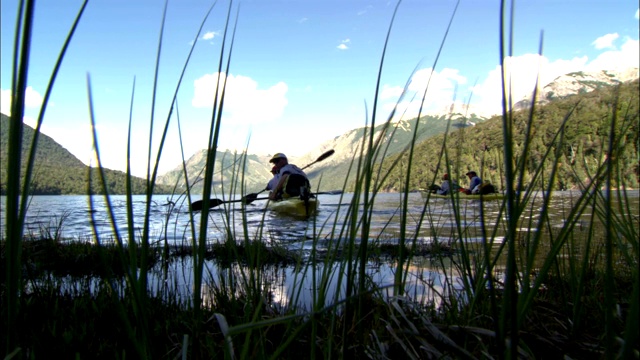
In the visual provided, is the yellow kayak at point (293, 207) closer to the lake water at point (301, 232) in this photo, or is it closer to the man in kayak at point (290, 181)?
the lake water at point (301, 232)

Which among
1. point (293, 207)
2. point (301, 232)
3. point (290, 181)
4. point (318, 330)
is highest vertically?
point (290, 181)

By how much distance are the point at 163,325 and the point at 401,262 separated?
1.40 m

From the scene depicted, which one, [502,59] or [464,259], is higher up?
[502,59]

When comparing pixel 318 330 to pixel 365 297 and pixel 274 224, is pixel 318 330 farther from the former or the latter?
pixel 274 224

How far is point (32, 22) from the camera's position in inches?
17.9

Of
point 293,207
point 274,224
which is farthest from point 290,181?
point 274,224

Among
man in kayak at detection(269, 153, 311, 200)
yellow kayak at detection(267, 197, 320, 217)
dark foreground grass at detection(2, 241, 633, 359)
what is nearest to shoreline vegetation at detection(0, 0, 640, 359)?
dark foreground grass at detection(2, 241, 633, 359)

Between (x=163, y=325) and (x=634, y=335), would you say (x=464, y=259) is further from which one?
(x=163, y=325)

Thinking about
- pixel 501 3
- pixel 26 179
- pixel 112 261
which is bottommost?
pixel 112 261

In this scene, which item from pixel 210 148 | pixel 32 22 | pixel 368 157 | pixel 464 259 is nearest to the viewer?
pixel 32 22

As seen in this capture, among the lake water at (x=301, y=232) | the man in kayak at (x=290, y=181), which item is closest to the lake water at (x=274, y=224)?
the lake water at (x=301, y=232)

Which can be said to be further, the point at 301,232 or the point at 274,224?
the point at 274,224

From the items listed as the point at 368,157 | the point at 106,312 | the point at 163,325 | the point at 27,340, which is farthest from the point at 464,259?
the point at 106,312

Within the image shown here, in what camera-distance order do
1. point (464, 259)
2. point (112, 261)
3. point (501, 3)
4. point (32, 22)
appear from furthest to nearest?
point (112, 261), point (464, 259), point (501, 3), point (32, 22)
